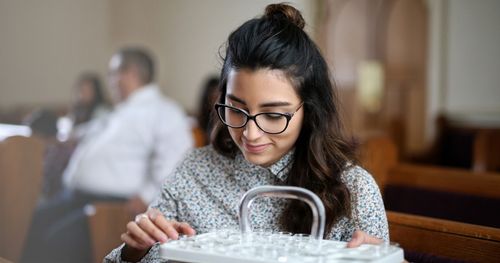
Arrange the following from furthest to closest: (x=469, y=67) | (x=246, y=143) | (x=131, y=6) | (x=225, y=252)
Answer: (x=131, y=6), (x=469, y=67), (x=246, y=143), (x=225, y=252)

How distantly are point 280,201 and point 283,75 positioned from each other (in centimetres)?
28

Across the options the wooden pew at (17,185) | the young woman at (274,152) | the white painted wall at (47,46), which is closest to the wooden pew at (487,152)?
the wooden pew at (17,185)

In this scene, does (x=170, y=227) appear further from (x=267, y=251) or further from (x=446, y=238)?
(x=446, y=238)

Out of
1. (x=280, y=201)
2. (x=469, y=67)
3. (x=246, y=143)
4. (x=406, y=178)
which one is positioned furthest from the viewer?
(x=469, y=67)

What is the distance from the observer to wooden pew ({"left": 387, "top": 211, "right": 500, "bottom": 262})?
4.88ft

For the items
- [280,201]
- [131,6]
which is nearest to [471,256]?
[280,201]

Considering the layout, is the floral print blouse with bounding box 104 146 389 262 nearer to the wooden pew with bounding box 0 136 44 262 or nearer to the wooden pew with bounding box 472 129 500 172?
the wooden pew with bounding box 0 136 44 262

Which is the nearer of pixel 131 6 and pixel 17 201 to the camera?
pixel 17 201

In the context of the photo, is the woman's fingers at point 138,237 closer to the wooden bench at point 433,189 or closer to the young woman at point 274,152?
the young woman at point 274,152

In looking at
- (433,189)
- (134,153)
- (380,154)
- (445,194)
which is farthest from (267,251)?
(134,153)

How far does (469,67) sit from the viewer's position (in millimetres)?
5629

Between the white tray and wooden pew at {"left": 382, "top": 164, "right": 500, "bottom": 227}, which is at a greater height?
the white tray

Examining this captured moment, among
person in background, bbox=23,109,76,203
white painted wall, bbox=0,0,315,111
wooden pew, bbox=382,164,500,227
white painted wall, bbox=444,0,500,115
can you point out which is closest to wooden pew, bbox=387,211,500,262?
wooden pew, bbox=382,164,500,227

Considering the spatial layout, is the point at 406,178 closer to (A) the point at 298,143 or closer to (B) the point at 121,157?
(A) the point at 298,143
